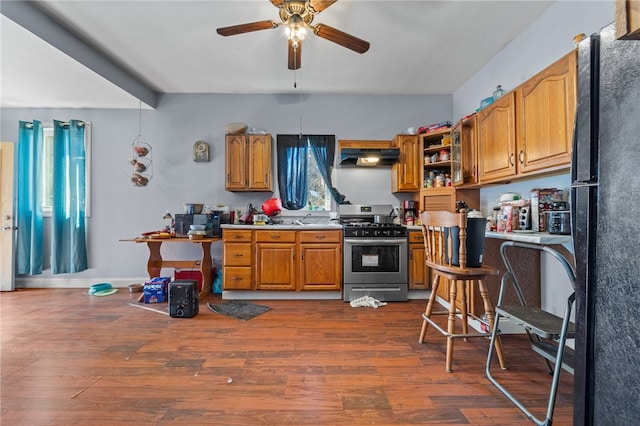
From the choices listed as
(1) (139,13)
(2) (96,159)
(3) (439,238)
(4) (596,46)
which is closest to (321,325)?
(3) (439,238)

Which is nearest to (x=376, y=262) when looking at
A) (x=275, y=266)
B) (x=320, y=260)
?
(x=320, y=260)

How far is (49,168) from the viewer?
12.5ft

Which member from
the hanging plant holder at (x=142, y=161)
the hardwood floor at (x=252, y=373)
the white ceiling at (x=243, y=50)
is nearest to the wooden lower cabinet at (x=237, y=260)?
the hardwood floor at (x=252, y=373)

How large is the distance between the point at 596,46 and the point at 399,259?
2653 millimetres

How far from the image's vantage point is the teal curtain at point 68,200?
3.63m

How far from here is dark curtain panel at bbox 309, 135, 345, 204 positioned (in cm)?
391

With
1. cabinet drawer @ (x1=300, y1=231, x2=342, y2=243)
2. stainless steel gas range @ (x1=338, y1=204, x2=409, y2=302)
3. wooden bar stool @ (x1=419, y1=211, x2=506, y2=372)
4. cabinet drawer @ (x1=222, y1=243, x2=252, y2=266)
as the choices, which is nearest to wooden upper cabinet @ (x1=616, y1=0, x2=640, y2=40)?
wooden bar stool @ (x1=419, y1=211, x2=506, y2=372)

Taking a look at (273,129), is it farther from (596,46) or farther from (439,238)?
(596,46)

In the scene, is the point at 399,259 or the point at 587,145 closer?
the point at 587,145

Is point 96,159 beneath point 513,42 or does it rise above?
beneath

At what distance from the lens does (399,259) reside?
325 cm

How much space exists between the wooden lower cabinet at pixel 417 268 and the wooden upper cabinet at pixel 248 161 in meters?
2.05

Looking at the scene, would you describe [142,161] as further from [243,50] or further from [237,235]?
[243,50]

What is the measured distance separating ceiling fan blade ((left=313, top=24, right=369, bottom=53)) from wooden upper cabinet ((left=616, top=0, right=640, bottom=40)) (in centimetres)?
187
